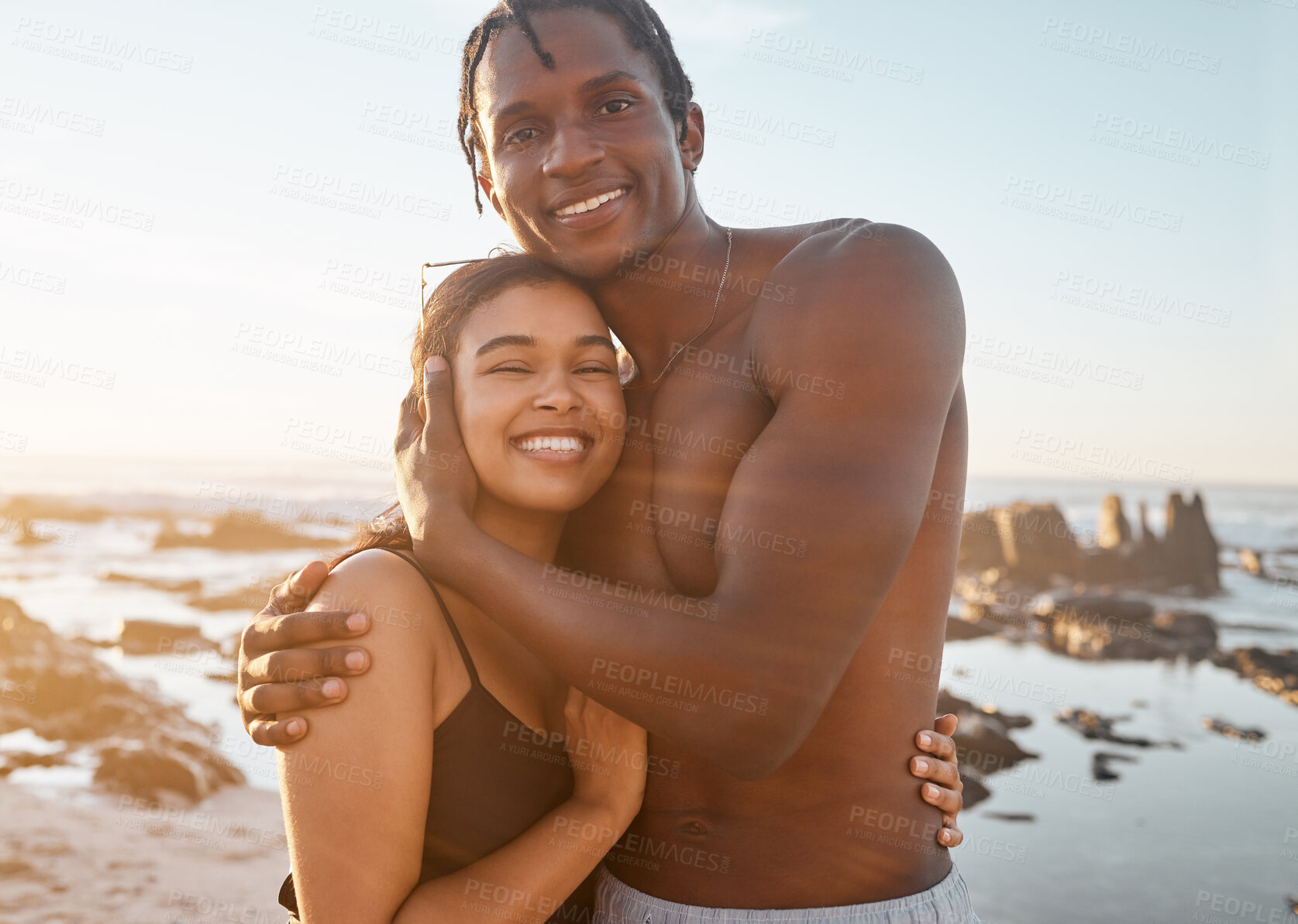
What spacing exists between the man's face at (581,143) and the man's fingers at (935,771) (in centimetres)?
161

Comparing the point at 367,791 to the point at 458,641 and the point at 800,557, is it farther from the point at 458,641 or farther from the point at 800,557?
the point at 800,557

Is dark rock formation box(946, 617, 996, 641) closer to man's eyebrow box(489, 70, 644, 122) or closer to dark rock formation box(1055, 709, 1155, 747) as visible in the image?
dark rock formation box(1055, 709, 1155, 747)

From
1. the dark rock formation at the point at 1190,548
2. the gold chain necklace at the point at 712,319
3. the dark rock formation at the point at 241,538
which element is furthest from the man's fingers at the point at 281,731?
the dark rock formation at the point at 1190,548

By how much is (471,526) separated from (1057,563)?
23003mm

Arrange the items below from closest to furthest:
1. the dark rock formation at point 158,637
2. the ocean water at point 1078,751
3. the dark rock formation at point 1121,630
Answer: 1. the ocean water at point 1078,751
2. the dark rock formation at point 158,637
3. the dark rock formation at point 1121,630

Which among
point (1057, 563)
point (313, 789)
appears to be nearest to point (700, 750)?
point (313, 789)

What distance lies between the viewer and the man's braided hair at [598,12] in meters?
2.54

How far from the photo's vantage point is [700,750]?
1.88m

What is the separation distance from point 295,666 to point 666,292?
4.78ft

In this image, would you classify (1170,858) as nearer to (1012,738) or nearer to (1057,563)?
(1012,738)

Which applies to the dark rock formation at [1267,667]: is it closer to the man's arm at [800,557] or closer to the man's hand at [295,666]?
the man's arm at [800,557]

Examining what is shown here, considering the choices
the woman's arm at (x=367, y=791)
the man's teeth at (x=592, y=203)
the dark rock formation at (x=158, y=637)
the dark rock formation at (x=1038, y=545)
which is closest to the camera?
the woman's arm at (x=367, y=791)

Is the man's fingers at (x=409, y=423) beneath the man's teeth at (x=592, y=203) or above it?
beneath

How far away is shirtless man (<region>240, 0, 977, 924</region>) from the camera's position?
6.10ft
